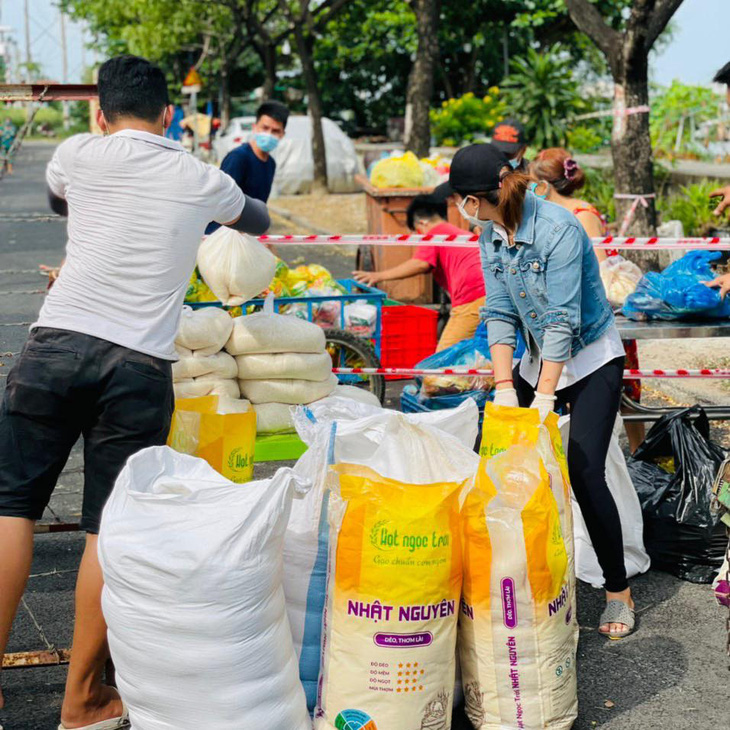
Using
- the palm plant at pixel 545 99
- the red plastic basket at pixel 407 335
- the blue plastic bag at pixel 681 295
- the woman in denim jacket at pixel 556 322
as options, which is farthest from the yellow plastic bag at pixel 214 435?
the palm plant at pixel 545 99

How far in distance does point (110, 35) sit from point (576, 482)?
41.5 metres

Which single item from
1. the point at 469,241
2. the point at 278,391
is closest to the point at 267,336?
the point at 278,391

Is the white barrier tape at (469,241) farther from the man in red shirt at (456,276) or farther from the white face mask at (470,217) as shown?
the white face mask at (470,217)

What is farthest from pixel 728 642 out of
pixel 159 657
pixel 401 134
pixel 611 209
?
pixel 401 134

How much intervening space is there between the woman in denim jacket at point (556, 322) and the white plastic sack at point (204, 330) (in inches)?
68.5

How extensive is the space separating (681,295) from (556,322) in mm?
1721

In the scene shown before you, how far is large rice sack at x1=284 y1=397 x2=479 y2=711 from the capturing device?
3178 millimetres

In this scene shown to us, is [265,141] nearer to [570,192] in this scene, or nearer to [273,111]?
[273,111]

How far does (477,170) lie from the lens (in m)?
3.52

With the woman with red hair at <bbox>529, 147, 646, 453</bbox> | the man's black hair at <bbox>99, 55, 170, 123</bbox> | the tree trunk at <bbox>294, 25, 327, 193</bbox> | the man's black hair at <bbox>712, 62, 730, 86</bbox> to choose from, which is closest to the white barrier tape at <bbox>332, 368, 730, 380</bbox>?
the woman with red hair at <bbox>529, 147, 646, 453</bbox>

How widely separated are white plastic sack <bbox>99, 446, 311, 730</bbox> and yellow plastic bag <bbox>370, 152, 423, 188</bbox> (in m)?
7.82

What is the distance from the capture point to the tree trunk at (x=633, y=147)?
9820mm

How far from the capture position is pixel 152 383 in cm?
307

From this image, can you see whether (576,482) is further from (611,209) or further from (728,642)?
(611,209)
